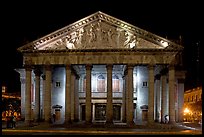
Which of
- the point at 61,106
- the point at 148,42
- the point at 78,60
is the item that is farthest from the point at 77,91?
the point at 148,42

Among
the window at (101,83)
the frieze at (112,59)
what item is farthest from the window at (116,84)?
the frieze at (112,59)

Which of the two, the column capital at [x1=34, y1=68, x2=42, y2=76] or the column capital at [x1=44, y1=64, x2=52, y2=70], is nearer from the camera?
the column capital at [x1=44, y1=64, x2=52, y2=70]

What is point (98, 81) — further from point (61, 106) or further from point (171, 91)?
point (171, 91)

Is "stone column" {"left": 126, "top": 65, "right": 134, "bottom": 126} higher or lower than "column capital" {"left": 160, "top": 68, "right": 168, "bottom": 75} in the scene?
lower

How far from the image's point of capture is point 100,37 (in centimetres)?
5772

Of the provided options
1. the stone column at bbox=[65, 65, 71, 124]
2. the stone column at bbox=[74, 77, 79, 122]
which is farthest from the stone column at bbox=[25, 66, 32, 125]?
the stone column at bbox=[74, 77, 79, 122]

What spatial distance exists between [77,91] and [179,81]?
17.5 metres

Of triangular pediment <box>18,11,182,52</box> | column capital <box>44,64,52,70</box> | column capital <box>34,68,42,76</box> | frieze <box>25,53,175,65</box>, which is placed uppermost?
triangular pediment <box>18,11,182,52</box>

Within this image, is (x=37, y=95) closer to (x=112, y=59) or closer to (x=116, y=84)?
(x=112, y=59)

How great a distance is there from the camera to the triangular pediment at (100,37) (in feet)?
188

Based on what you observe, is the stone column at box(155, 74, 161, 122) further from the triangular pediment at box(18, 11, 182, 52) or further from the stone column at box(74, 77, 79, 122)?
the stone column at box(74, 77, 79, 122)

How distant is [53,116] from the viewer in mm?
66188

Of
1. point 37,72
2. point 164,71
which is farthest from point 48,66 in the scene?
point 164,71

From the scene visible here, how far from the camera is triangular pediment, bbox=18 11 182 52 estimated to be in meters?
57.4
